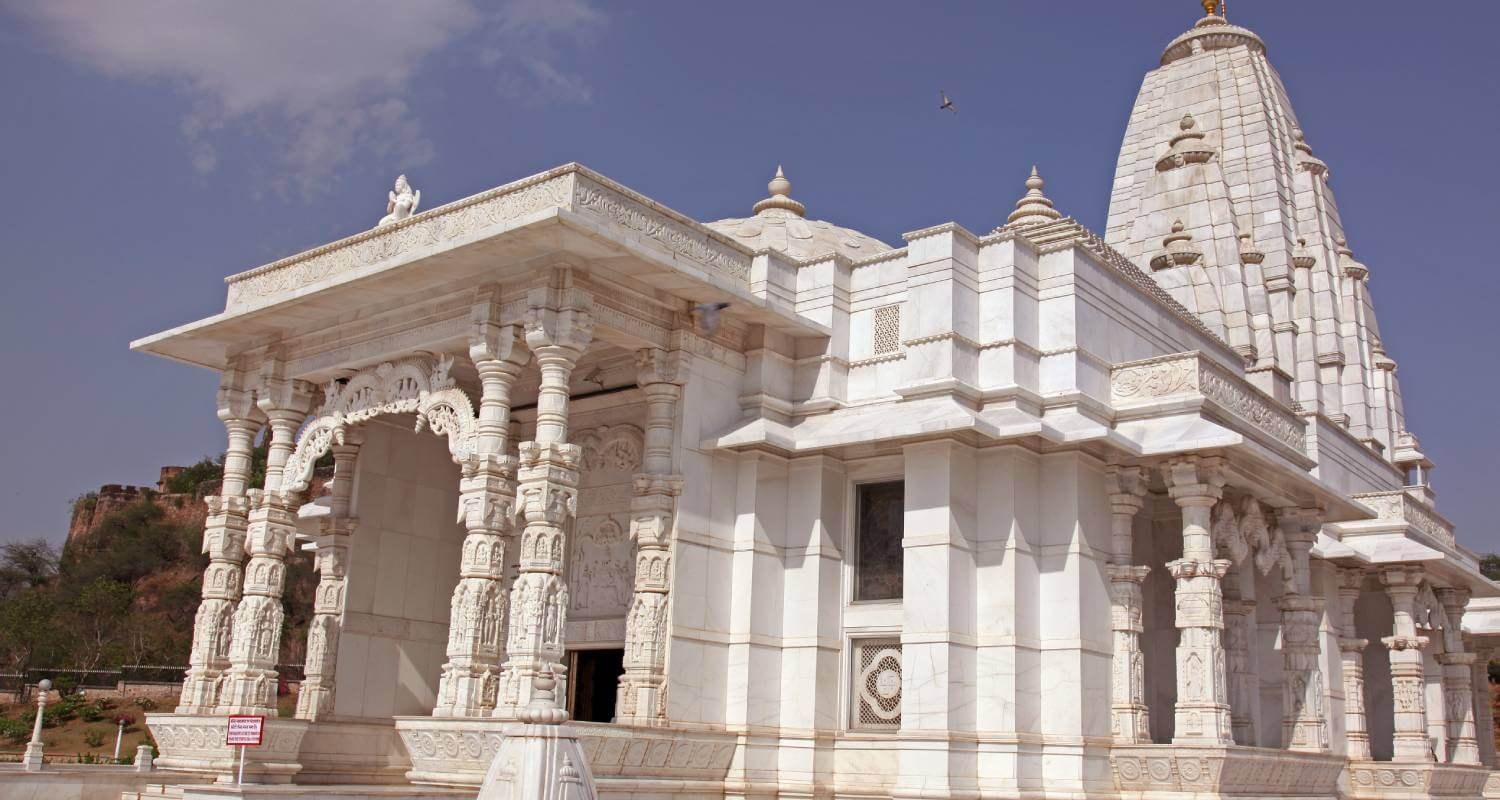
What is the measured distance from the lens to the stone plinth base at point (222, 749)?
55.6 ft

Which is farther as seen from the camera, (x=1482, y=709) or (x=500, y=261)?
(x=1482, y=709)

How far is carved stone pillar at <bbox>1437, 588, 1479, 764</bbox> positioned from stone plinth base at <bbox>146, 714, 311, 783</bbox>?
19.9m

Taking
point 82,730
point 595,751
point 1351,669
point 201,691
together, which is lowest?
point 82,730

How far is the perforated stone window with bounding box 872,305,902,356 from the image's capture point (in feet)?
58.7

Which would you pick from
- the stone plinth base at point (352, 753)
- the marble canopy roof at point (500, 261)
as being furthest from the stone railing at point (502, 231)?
the stone plinth base at point (352, 753)

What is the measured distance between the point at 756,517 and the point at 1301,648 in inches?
323

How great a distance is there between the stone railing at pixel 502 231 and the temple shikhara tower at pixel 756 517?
0.17 ft

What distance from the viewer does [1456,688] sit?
2488 centimetres

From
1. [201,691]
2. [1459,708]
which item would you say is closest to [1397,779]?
[1459,708]

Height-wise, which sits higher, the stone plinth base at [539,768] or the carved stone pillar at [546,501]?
the carved stone pillar at [546,501]

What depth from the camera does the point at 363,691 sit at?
755 inches

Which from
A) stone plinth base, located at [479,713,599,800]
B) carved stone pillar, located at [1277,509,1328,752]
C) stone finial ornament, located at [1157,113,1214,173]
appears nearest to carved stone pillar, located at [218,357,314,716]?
stone plinth base, located at [479,713,599,800]

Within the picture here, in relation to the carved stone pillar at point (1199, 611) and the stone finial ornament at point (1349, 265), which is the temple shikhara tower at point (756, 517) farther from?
the stone finial ornament at point (1349, 265)

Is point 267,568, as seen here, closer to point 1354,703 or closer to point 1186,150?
point 1354,703
